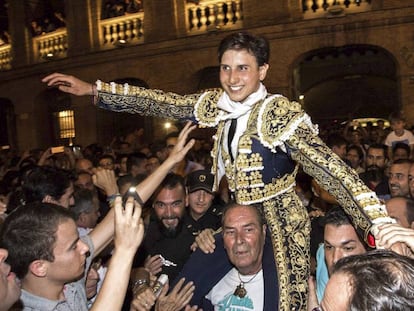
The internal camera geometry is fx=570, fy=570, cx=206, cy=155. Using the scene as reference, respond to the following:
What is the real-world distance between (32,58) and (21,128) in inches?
84.9

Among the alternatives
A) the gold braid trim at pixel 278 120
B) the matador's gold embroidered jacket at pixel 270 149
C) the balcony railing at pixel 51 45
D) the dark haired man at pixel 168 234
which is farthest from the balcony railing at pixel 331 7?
the gold braid trim at pixel 278 120

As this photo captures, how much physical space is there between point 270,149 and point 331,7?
1000 centimetres

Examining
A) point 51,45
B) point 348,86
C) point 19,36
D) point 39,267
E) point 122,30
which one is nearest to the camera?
point 39,267

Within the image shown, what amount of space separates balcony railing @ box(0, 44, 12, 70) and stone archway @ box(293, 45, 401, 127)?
9144 millimetres

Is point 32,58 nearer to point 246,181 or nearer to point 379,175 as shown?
point 379,175

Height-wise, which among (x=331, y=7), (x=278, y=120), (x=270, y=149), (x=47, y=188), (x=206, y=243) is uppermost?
(x=331, y=7)

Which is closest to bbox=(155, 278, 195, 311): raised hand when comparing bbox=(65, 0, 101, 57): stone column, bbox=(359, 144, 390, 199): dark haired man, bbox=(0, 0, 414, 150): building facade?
bbox=(359, 144, 390, 199): dark haired man

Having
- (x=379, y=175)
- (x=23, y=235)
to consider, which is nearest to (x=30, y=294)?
(x=23, y=235)

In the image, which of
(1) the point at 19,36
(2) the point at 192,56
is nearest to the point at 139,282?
(2) the point at 192,56

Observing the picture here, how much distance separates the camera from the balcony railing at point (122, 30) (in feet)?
49.2

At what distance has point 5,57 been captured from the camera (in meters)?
18.4

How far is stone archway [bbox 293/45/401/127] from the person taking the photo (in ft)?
54.1

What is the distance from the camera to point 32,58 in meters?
17.4

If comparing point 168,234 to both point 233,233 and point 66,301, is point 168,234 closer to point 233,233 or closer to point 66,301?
point 233,233
